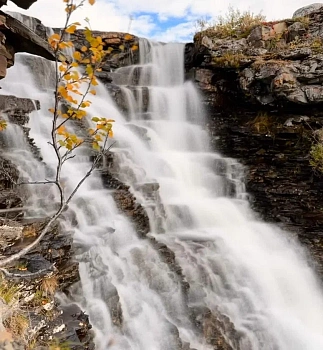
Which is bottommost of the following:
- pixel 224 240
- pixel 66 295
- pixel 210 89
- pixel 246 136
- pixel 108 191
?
pixel 224 240

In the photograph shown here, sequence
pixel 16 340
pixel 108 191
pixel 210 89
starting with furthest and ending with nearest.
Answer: pixel 210 89
pixel 108 191
pixel 16 340

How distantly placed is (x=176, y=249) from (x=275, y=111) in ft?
20.2

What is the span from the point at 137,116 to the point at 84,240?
7298 millimetres

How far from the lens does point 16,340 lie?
10.6ft

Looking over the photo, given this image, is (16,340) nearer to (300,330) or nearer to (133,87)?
(300,330)

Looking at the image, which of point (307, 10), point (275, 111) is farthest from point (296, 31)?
point (275, 111)

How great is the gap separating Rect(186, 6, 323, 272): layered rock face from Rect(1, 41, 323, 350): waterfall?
24.0 inches

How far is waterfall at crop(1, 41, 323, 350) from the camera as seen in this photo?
5770mm

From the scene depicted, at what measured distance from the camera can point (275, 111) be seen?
11.1 metres

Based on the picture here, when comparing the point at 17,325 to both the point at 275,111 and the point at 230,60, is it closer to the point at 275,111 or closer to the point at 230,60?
the point at 275,111

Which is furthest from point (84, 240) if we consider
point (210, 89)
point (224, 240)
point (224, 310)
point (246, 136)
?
point (210, 89)

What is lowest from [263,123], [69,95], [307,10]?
[263,123]

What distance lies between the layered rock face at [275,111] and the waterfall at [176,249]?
609 millimetres

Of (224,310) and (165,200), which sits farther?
(165,200)
